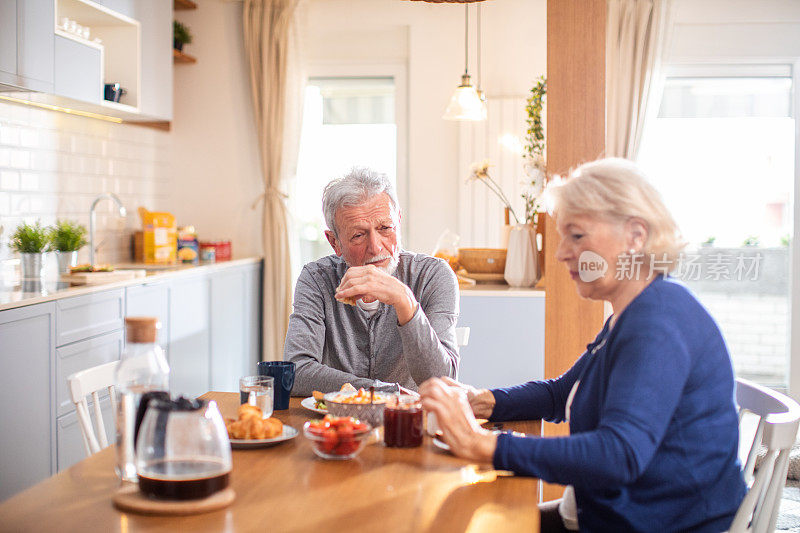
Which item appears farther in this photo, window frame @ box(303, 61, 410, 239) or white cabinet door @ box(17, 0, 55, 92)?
window frame @ box(303, 61, 410, 239)

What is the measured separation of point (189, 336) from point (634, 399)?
347 centimetres

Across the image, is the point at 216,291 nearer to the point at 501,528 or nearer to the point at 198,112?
the point at 198,112

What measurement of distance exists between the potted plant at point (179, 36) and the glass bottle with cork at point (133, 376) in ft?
14.4

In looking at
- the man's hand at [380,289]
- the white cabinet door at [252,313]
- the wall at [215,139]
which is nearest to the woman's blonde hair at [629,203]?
the man's hand at [380,289]

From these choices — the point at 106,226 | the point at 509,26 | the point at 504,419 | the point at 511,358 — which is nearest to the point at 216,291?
the point at 106,226

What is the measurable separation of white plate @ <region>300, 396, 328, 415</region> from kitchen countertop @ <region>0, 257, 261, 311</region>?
1.48 metres

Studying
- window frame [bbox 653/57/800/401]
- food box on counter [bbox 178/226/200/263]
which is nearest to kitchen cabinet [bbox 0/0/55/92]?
food box on counter [bbox 178/226/200/263]

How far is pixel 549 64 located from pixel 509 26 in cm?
255

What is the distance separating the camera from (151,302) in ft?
13.1

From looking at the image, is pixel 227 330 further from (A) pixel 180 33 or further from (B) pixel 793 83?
(B) pixel 793 83

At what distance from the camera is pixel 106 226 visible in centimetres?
479

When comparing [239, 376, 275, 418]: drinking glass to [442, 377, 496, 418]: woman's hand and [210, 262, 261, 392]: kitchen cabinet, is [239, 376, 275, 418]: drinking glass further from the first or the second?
[210, 262, 261, 392]: kitchen cabinet

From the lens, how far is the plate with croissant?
1.54 metres

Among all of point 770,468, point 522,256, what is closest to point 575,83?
point 522,256
